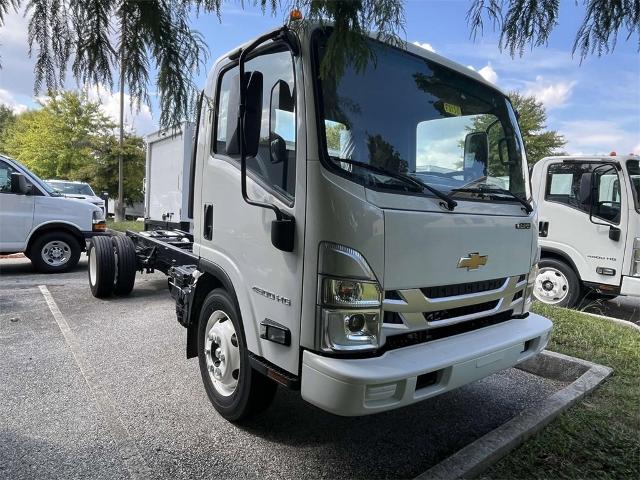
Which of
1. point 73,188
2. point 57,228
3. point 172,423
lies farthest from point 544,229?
point 73,188

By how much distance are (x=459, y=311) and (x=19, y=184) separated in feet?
26.5

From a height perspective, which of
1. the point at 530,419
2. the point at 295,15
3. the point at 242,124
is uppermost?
the point at 295,15

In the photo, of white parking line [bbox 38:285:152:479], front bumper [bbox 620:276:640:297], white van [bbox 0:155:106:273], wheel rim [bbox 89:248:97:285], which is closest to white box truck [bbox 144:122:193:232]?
white van [bbox 0:155:106:273]

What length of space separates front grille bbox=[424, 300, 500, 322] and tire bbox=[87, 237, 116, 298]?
17.1ft

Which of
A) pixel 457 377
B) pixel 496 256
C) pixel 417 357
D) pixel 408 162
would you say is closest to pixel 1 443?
pixel 417 357

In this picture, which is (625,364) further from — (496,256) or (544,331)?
(496,256)

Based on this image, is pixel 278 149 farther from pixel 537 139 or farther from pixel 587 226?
pixel 537 139

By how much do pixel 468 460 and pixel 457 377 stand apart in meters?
0.48

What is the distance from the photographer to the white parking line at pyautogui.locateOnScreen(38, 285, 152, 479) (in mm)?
2672

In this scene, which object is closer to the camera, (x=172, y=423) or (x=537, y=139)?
(x=172, y=423)

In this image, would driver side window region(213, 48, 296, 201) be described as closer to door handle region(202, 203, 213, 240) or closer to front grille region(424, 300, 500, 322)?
door handle region(202, 203, 213, 240)

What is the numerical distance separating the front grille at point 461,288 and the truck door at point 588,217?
4160 mm

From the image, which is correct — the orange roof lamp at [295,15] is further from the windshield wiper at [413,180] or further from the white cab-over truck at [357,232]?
the windshield wiper at [413,180]

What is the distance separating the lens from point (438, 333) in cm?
273
